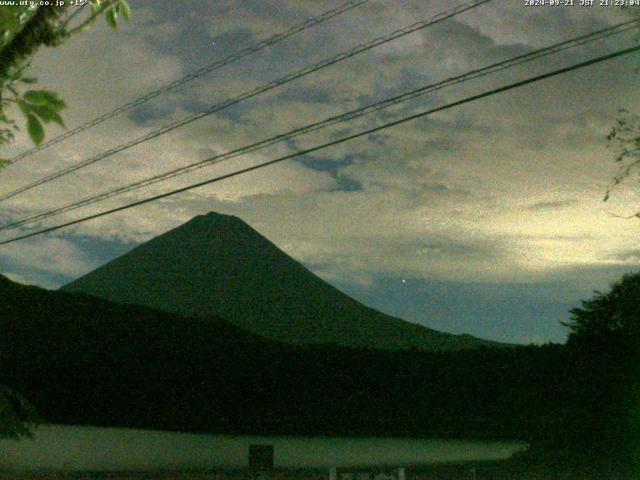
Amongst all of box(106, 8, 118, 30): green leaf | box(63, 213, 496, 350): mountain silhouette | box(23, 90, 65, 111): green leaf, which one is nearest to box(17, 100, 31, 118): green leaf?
box(23, 90, 65, 111): green leaf

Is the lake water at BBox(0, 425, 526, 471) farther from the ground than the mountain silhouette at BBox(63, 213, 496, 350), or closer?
closer

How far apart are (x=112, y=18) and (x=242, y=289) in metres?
66.2

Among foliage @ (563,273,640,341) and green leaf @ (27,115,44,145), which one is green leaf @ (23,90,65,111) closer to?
green leaf @ (27,115,44,145)

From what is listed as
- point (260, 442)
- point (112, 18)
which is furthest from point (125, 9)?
point (260, 442)

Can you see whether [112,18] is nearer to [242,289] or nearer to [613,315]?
[613,315]

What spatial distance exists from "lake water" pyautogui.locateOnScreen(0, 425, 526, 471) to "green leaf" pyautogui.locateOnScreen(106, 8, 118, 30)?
815 inches

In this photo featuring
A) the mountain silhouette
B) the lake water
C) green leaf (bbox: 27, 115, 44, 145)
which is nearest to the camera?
green leaf (bbox: 27, 115, 44, 145)

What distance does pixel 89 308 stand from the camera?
27.7 m

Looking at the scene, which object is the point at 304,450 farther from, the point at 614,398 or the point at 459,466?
the point at 614,398

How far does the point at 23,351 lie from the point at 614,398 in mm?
19309

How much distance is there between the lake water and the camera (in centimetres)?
2242

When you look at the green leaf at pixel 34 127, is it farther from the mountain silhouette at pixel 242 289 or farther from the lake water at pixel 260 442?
the mountain silhouette at pixel 242 289

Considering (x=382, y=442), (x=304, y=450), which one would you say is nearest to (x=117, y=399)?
(x=304, y=450)

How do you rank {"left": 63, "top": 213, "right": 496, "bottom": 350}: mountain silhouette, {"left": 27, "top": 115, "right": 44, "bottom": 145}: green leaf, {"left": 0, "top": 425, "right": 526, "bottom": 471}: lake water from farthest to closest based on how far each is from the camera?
{"left": 63, "top": 213, "right": 496, "bottom": 350}: mountain silhouette
{"left": 0, "top": 425, "right": 526, "bottom": 471}: lake water
{"left": 27, "top": 115, "right": 44, "bottom": 145}: green leaf
